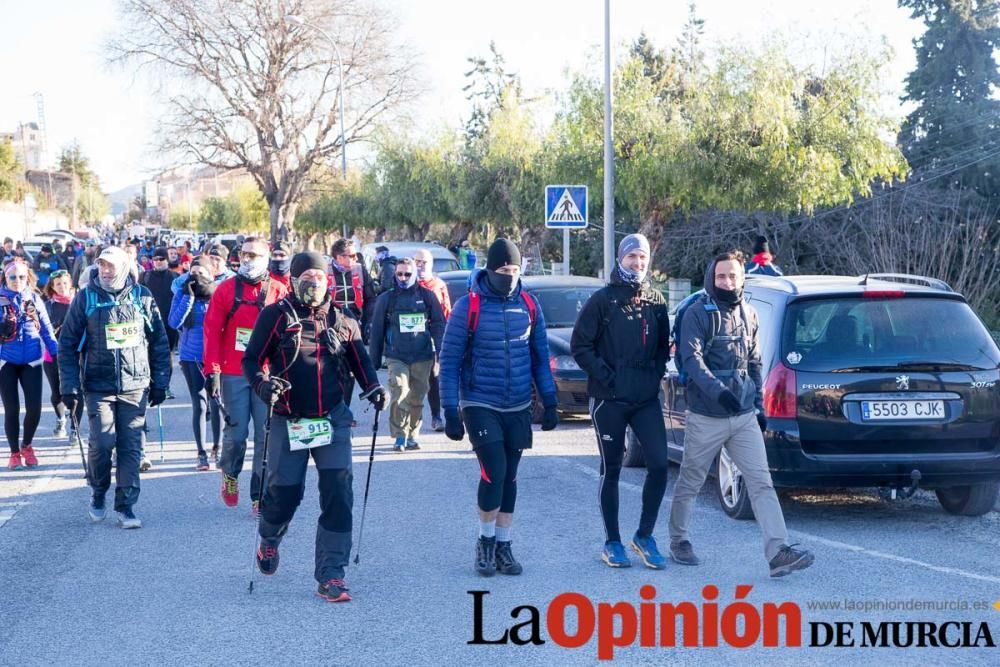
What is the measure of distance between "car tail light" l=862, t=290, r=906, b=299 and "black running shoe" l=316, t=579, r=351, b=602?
3.83 metres

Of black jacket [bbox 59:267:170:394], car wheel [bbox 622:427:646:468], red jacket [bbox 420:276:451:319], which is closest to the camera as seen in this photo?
black jacket [bbox 59:267:170:394]

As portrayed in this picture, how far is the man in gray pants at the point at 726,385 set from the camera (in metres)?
6.78

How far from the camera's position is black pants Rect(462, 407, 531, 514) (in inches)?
268

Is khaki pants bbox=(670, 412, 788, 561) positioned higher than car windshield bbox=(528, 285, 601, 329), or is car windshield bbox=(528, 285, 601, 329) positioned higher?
car windshield bbox=(528, 285, 601, 329)

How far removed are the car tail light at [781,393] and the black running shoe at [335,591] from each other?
2.92 meters

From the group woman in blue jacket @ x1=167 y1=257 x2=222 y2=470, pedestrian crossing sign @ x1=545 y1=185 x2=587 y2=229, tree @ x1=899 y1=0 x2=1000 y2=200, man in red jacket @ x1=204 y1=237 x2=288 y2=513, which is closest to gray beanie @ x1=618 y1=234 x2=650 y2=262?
man in red jacket @ x1=204 y1=237 x2=288 y2=513

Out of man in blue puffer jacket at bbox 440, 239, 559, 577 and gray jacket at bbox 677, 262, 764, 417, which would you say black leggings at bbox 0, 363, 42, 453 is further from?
gray jacket at bbox 677, 262, 764, 417

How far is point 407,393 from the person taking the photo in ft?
37.7

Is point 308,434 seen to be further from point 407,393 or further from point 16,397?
point 16,397

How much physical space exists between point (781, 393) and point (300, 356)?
3080 millimetres

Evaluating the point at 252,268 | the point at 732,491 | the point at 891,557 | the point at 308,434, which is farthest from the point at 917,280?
the point at 252,268

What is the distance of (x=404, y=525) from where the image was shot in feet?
26.8

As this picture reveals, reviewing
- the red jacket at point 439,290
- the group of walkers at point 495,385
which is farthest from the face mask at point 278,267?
the red jacket at point 439,290

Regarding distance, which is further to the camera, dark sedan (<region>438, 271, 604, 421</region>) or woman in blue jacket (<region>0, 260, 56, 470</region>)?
dark sedan (<region>438, 271, 604, 421</region>)
